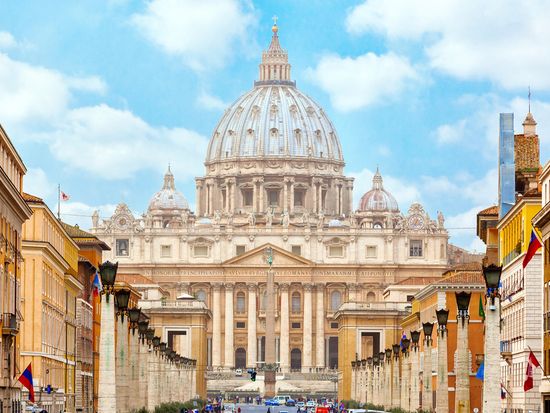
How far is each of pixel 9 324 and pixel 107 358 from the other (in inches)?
414

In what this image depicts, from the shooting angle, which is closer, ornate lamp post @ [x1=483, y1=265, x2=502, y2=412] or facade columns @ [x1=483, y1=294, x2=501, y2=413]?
ornate lamp post @ [x1=483, y1=265, x2=502, y2=412]

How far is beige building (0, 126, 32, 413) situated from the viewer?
59.8 meters

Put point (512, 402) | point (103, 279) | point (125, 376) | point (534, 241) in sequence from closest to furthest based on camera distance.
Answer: point (103, 279) → point (534, 241) → point (125, 376) → point (512, 402)

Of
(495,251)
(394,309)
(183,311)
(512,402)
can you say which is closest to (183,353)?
(183,311)

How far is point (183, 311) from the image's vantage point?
606ft

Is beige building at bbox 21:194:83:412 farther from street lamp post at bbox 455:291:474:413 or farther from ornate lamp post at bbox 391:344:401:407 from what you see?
street lamp post at bbox 455:291:474:413

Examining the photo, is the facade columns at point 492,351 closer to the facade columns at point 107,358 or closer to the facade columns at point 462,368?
the facade columns at point 462,368

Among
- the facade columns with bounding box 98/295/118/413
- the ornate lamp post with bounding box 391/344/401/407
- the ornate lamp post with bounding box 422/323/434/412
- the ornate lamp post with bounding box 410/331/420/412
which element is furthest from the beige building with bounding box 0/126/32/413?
the ornate lamp post with bounding box 391/344/401/407

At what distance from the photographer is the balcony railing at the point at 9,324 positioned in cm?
5966

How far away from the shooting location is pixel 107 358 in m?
50.4

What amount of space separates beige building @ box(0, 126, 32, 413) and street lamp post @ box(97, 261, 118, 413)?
27.8ft

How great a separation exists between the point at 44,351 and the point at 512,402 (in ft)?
59.7

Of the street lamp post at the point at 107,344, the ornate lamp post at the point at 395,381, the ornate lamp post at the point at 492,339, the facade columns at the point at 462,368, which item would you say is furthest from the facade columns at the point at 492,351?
the ornate lamp post at the point at 395,381

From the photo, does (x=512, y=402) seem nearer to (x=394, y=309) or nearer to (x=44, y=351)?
(x=44, y=351)
